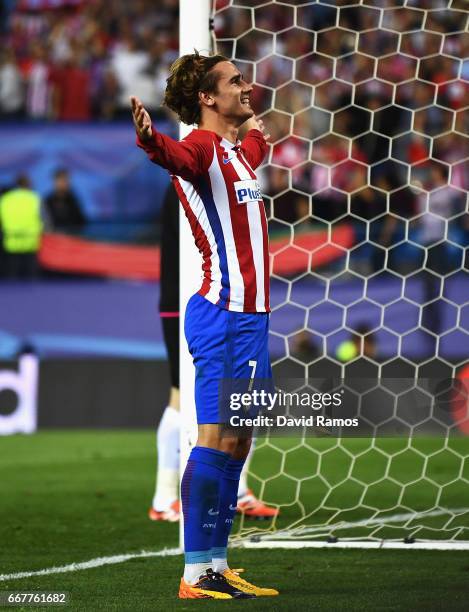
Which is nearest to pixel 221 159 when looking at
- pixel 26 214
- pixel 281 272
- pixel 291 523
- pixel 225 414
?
pixel 225 414

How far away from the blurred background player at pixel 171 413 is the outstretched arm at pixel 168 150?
2.24 metres

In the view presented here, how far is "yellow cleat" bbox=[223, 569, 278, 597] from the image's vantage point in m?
4.18

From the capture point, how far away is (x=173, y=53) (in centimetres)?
1483

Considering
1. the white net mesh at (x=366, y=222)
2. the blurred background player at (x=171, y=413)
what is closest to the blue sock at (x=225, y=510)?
the blurred background player at (x=171, y=413)

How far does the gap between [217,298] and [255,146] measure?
0.73 meters

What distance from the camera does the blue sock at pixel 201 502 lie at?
4145 millimetres

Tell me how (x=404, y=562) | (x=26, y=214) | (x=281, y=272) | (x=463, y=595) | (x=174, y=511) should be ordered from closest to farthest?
(x=463, y=595)
(x=404, y=562)
(x=174, y=511)
(x=281, y=272)
(x=26, y=214)

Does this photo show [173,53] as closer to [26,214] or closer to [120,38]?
[120,38]

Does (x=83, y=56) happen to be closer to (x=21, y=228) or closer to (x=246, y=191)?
(x=21, y=228)

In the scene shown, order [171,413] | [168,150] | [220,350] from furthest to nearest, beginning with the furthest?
[171,413] < [220,350] < [168,150]

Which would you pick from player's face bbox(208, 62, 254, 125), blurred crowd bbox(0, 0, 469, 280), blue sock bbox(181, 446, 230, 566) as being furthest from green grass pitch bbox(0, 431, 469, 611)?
blurred crowd bbox(0, 0, 469, 280)

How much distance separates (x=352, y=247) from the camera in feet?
35.3

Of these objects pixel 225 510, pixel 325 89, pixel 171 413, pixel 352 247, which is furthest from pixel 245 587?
pixel 325 89

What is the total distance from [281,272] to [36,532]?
17.0ft
